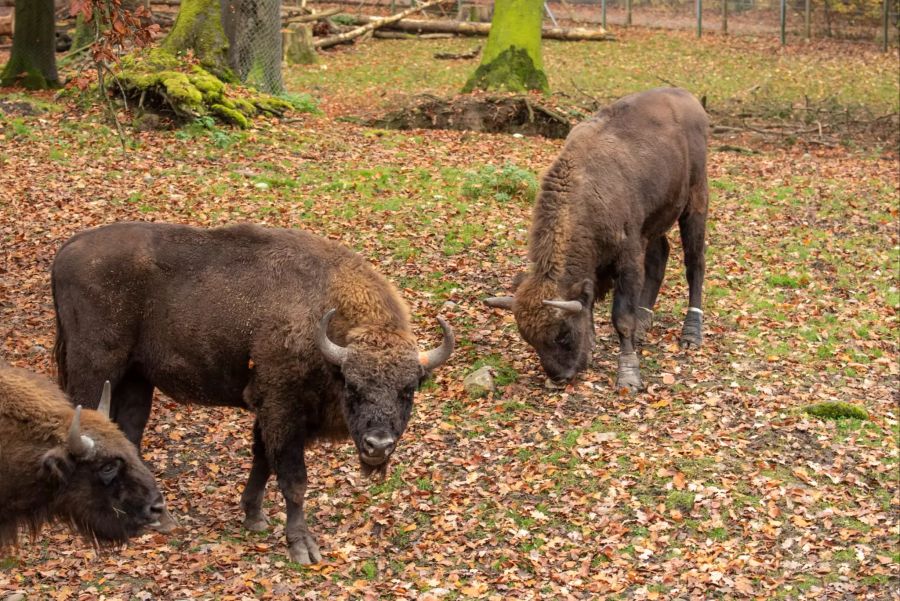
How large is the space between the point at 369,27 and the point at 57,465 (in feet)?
90.1

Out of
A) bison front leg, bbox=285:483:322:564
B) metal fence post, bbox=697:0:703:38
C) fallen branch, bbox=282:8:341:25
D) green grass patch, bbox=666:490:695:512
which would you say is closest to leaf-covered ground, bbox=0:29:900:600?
green grass patch, bbox=666:490:695:512

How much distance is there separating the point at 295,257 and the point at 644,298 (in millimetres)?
5439

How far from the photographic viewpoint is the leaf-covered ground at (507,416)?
8.61 metres

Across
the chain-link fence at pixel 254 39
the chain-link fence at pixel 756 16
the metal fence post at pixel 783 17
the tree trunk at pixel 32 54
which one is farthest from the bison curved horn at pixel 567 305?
the chain-link fence at pixel 756 16

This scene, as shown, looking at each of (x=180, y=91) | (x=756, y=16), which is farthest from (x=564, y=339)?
(x=756, y=16)

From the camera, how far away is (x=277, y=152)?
57.7 feet

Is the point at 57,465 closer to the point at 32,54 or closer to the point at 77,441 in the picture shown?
the point at 77,441

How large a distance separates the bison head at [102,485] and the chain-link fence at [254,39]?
13949mm

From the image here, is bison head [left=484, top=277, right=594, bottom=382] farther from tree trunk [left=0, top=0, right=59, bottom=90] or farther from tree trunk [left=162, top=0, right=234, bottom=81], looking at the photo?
tree trunk [left=0, top=0, right=59, bottom=90]

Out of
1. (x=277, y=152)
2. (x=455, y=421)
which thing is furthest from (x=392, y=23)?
(x=455, y=421)

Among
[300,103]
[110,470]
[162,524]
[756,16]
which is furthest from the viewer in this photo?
[756,16]

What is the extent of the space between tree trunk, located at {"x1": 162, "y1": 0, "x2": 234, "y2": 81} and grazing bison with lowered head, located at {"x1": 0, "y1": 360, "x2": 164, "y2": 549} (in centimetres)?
1317

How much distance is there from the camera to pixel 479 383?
11.3 meters

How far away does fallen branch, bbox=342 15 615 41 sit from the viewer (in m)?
33.5
